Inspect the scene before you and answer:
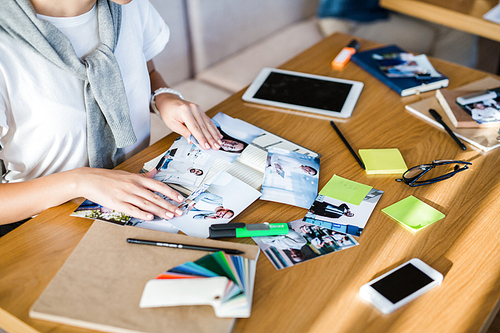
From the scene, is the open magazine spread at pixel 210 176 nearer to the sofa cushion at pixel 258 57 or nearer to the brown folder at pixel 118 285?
the brown folder at pixel 118 285

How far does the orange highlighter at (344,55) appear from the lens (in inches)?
51.6

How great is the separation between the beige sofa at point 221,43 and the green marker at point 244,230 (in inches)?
38.7

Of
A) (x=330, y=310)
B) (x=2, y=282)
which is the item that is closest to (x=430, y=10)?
(x=330, y=310)

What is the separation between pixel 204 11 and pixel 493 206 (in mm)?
1596

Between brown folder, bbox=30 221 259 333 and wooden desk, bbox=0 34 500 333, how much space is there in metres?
0.03

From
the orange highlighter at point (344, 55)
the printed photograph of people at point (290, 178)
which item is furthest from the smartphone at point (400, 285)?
the orange highlighter at point (344, 55)

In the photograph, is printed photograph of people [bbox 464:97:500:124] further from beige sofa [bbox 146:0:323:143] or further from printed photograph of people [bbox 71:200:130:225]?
beige sofa [bbox 146:0:323:143]

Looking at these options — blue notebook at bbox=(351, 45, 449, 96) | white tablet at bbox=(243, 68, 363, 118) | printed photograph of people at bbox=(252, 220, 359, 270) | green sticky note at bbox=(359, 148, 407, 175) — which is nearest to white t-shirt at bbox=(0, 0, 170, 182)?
white tablet at bbox=(243, 68, 363, 118)

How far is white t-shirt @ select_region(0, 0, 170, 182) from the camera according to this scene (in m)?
0.77

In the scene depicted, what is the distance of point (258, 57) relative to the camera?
212cm

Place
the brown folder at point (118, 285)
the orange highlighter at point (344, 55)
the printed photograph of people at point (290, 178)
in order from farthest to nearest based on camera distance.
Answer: the orange highlighter at point (344, 55) → the printed photograph of people at point (290, 178) → the brown folder at point (118, 285)

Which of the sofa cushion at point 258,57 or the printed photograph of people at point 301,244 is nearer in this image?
the printed photograph of people at point 301,244

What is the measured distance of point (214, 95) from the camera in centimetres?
187

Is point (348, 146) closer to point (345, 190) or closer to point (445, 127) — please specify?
point (345, 190)
